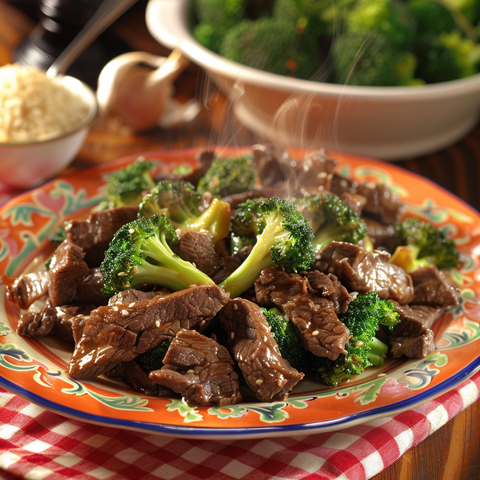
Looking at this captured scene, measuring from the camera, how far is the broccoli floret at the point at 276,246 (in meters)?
2.37

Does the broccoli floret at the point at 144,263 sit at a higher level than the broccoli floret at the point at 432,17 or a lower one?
lower

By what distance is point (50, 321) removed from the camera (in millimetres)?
2436

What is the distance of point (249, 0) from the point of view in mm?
4914

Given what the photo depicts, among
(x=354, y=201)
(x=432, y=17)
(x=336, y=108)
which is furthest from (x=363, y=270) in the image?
(x=432, y=17)

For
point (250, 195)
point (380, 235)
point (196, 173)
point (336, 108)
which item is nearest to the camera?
point (250, 195)

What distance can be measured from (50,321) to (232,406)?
0.93m

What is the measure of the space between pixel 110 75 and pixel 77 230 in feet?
7.25

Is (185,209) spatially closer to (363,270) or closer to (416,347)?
(363,270)

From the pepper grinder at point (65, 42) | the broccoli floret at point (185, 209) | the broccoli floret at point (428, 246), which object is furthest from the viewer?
the pepper grinder at point (65, 42)

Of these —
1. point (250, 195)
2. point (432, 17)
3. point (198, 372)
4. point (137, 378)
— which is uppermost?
point (432, 17)

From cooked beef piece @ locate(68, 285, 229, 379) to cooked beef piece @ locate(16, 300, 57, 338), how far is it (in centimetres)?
30

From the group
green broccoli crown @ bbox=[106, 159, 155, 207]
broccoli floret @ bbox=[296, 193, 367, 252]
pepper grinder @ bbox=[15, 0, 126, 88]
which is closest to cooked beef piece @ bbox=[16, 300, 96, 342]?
green broccoli crown @ bbox=[106, 159, 155, 207]

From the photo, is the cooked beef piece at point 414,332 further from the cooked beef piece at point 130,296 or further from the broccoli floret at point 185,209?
the cooked beef piece at point 130,296

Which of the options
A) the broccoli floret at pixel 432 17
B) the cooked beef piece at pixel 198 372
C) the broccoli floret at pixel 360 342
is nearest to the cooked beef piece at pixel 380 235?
the broccoli floret at pixel 360 342
